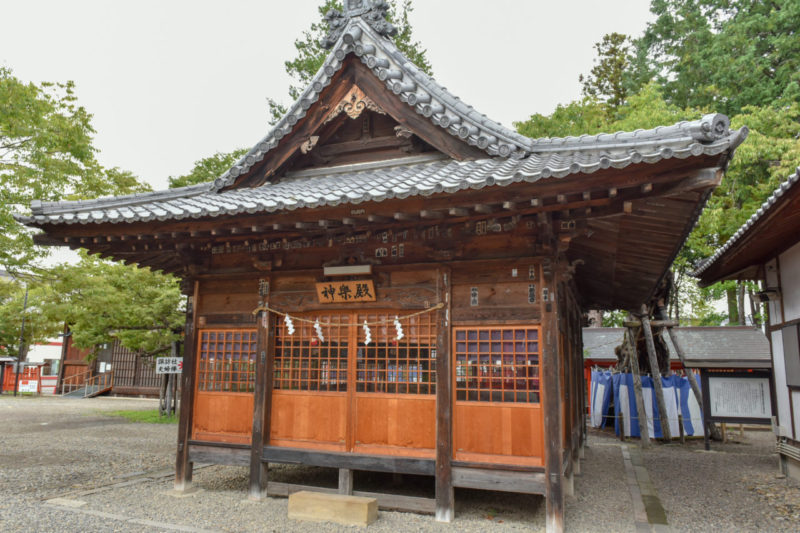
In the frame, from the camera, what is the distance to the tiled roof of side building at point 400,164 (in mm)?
5504

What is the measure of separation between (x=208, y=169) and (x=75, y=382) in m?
21.0

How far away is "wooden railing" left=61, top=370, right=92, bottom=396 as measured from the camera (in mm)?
34000

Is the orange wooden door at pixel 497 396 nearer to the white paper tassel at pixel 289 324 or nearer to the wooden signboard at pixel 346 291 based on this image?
the wooden signboard at pixel 346 291

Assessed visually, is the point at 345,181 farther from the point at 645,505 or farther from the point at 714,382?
the point at 714,382

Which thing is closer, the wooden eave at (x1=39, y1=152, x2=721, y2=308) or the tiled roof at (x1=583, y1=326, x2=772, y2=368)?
the wooden eave at (x1=39, y1=152, x2=721, y2=308)

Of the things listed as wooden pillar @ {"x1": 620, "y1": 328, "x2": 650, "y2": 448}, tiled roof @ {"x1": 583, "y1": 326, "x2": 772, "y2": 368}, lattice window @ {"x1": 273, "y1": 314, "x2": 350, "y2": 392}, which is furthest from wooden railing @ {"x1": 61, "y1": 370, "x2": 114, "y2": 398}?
wooden pillar @ {"x1": 620, "y1": 328, "x2": 650, "y2": 448}

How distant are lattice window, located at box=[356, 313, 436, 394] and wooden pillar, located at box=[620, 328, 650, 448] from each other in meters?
10.6

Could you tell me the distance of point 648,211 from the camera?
624 centimetres

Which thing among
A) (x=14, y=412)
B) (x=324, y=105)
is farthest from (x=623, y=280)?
(x=14, y=412)

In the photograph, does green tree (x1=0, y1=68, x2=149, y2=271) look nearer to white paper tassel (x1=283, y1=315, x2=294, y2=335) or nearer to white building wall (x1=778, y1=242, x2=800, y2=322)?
white paper tassel (x1=283, y1=315, x2=294, y2=335)

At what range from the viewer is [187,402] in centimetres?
845

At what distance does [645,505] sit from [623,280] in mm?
4782

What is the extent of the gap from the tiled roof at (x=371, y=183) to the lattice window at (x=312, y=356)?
2.06m

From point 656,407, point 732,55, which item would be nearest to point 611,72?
point 732,55
